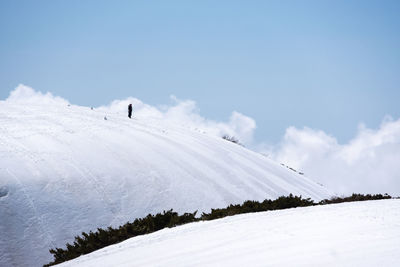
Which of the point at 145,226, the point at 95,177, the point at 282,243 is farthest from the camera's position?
the point at 95,177

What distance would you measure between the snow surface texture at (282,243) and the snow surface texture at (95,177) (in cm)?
418

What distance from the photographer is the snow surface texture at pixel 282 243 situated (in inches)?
172

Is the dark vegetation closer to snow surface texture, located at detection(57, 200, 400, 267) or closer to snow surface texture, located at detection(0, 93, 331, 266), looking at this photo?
snow surface texture, located at detection(57, 200, 400, 267)

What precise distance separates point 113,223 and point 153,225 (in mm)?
3322

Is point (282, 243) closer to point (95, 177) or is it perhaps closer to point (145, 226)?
point (145, 226)

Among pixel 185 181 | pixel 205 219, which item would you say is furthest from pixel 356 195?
pixel 185 181

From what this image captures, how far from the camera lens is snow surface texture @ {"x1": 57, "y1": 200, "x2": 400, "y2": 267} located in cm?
436

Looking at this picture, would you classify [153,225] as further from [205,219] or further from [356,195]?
[356,195]

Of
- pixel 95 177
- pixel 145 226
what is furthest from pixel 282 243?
pixel 95 177

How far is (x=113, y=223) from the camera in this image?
1242 cm

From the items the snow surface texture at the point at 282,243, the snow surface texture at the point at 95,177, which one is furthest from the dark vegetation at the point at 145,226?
the snow surface texture at the point at 95,177

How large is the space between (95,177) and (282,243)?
9.63 meters

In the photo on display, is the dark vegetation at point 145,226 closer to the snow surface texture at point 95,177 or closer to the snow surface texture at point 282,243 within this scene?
the snow surface texture at point 282,243

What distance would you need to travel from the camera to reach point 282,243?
203 inches
